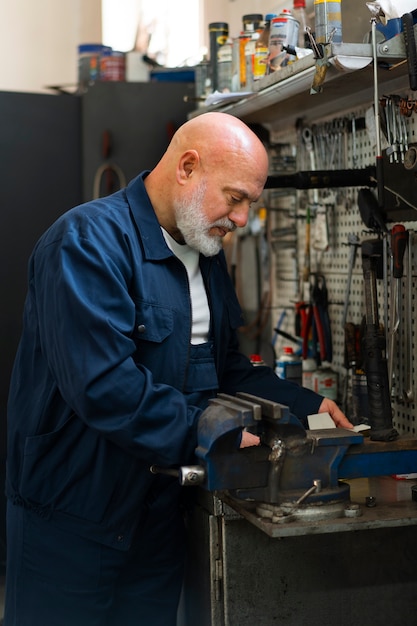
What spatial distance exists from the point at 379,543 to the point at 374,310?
1.59 ft

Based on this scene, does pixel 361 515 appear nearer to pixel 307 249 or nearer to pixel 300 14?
pixel 307 249

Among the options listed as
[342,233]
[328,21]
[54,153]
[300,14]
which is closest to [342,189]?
[342,233]

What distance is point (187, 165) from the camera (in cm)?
178

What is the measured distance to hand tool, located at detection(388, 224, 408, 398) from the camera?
2.01 metres

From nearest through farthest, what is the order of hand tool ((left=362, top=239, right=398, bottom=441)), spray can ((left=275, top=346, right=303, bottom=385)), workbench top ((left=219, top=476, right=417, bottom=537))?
workbench top ((left=219, top=476, right=417, bottom=537)) → hand tool ((left=362, top=239, right=398, bottom=441)) → spray can ((left=275, top=346, right=303, bottom=385))

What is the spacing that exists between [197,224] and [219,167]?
12 centimetres

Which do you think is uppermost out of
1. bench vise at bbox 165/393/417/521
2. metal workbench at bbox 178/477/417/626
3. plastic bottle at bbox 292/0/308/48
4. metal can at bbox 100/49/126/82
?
metal can at bbox 100/49/126/82

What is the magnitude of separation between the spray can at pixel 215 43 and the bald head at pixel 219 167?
39.4 inches

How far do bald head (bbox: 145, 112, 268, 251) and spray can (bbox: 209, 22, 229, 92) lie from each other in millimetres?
1000

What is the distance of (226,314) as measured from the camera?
199cm

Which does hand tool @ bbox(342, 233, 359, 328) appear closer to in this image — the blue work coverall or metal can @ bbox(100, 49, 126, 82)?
the blue work coverall

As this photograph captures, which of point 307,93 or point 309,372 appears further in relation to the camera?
point 309,372

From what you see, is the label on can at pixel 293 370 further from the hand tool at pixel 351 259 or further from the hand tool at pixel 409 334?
A: the hand tool at pixel 409 334

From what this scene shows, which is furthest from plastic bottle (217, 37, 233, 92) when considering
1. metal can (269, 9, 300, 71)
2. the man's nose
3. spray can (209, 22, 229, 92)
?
the man's nose
